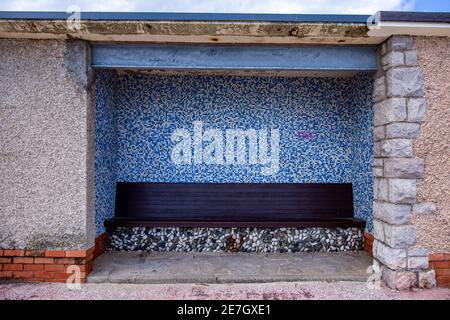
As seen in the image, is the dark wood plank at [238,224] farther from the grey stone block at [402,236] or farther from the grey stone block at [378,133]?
the grey stone block at [378,133]

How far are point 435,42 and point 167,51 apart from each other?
2.65 metres

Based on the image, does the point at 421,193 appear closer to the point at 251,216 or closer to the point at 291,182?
the point at 291,182

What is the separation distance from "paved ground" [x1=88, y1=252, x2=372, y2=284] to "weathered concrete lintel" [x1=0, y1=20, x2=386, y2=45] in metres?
2.37

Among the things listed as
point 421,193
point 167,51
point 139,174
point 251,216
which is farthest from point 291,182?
point 167,51

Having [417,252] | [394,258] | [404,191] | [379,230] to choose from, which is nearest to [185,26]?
[404,191]

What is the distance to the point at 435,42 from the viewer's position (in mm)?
3486

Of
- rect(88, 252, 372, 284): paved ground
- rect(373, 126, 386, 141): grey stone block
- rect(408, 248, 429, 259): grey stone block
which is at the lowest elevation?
rect(88, 252, 372, 284): paved ground

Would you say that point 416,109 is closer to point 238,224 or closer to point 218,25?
point 218,25

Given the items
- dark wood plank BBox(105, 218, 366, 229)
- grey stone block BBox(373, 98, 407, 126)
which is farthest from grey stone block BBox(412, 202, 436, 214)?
dark wood plank BBox(105, 218, 366, 229)

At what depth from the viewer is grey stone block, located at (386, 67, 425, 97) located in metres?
3.45

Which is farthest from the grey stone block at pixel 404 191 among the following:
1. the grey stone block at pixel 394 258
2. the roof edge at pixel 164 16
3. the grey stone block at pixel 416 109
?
the roof edge at pixel 164 16

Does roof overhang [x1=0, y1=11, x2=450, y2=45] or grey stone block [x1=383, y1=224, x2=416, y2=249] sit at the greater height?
roof overhang [x1=0, y1=11, x2=450, y2=45]

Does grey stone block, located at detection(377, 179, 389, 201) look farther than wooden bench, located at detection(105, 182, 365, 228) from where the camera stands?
No

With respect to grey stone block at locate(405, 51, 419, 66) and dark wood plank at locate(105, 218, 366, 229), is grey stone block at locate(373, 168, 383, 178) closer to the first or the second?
dark wood plank at locate(105, 218, 366, 229)
